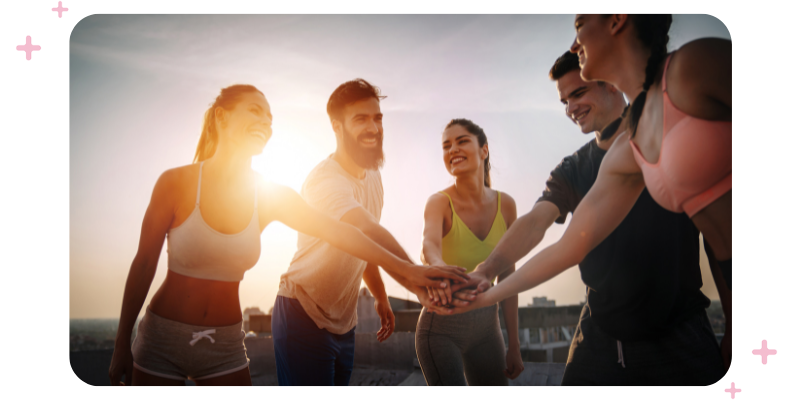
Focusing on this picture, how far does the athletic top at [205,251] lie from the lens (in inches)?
84.7

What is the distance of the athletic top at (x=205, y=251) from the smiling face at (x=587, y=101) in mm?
1590

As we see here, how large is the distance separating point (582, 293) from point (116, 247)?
2119 millimetres

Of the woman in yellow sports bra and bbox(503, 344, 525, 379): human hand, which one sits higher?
the woman in yellow sports bra

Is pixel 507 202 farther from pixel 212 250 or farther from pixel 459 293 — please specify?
pixel 212 250

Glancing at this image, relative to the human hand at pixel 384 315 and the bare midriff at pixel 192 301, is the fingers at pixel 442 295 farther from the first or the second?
the bare midriff at pixel 192 301

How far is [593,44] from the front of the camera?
7.33 ft

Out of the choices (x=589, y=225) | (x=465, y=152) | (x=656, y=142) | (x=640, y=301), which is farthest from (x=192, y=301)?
(x=656, y=142)

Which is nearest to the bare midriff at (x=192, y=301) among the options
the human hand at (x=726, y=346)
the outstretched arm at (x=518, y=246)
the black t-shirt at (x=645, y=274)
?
the outstretched arm at (x=518, y=246)

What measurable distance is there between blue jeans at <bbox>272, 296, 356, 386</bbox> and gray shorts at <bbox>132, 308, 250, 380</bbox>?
0.23 metres

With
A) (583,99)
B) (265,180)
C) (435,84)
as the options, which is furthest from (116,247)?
(583,99)

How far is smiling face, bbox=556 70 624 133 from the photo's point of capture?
221cm

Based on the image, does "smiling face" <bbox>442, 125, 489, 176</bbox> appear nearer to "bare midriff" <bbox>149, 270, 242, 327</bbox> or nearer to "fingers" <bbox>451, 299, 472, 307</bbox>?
"fingers" <bbox>451, 299, 472, 307</bbox>

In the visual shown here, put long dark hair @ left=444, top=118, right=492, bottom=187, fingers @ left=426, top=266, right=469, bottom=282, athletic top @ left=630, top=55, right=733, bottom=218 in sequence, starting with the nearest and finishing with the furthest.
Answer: athletic top @ left=630, top=55, right=733, bottom=218
fingers @ left=426, top=266, right=469, bottom=282
long dark hair @ left=444, top=118, right=492, bottom=187
